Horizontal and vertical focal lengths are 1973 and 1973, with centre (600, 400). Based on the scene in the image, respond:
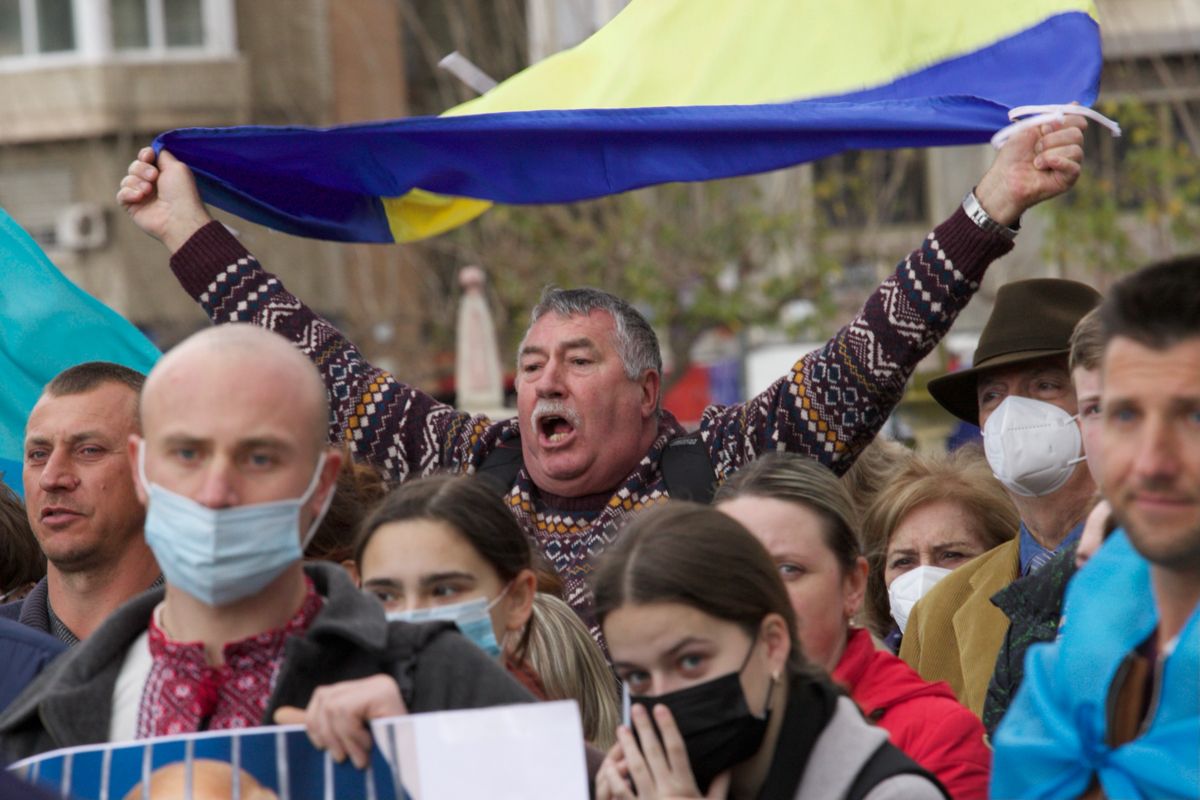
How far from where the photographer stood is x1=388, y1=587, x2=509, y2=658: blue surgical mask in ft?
13.5

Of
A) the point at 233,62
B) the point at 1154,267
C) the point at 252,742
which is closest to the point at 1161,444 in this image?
the point at 1154,267

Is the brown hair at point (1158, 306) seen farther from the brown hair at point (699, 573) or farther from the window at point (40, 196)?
the window at point (40, 196)

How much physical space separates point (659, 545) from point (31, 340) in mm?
3855

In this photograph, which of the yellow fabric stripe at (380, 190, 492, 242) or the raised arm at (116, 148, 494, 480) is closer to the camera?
the raised arm at (116, 148, 494, 480)

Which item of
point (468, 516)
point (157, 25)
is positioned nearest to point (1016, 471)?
point (468, 516)

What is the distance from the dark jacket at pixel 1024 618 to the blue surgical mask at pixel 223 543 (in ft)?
5.88

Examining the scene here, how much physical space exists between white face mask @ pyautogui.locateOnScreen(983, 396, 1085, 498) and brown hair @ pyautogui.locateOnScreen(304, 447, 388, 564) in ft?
5.58

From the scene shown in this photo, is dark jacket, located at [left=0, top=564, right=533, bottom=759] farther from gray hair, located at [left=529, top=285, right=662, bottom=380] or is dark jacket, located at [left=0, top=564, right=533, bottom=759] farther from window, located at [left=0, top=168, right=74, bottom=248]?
window, located at [left=0, top=168, right=74, bottom=248]

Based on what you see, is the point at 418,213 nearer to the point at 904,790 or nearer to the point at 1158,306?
the point at 904,790

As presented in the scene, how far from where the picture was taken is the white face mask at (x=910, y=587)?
225 inches

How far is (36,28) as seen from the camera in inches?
997

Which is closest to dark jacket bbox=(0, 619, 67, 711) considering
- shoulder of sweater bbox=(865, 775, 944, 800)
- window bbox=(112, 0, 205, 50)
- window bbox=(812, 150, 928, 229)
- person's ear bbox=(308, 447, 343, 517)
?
person's ear bbox=(308, 447, 343, 517)

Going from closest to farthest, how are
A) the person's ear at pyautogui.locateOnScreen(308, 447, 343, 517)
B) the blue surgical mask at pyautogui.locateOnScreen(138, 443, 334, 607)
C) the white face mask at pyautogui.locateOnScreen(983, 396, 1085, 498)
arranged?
1. the blue surgical mask at pyautogui.locateOnScreen(138, 443, 334, 607)
2. the person's ear at pyautogui.locateOnScreen(308, 447, 343, 517)
3. the white face mask at pyautogui.locateOnScreen(983, 396, 1085, 498)

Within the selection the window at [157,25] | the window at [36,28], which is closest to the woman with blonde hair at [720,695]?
the window at [157,25]
